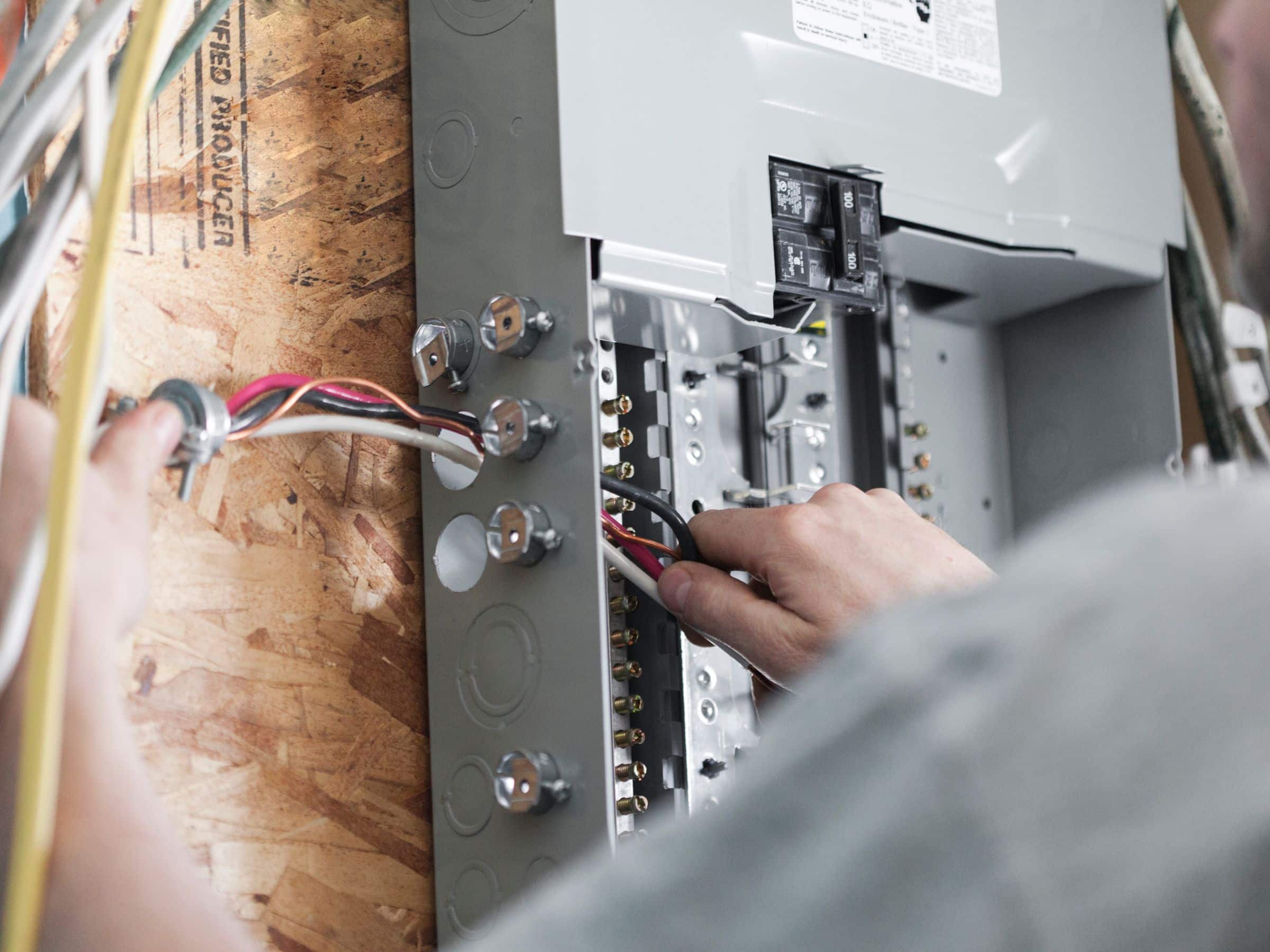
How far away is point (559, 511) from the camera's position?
940 mm

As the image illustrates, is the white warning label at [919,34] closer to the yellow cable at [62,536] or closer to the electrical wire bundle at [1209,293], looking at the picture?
the electrical wire bundle at [1209,293]

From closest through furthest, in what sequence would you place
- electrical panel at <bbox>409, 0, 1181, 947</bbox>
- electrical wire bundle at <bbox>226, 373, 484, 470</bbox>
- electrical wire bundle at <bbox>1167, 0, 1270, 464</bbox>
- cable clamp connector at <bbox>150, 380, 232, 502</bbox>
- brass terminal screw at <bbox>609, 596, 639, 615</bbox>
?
1. cable clamp connector at <bbox>150, 380, 232, 502</bbox>
2. electrical wire bundle at <bbox>226, 373, 484, 470</bbox>
3. electrical panel at <bbox>409, 0, 1181, 947</bbox>
4. brass terminal screw at <bbox>609, 596, 639, 615</bbox>
5. electrical wire bundle at <bbox>1167, 0, 1270, 464</bbox>

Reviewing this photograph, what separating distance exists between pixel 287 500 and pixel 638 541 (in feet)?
0.95

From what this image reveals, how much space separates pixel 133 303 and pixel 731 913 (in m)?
0.74

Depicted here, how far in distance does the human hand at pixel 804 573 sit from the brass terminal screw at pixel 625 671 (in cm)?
9

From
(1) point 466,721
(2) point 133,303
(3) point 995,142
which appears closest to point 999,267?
(3) point 995,142

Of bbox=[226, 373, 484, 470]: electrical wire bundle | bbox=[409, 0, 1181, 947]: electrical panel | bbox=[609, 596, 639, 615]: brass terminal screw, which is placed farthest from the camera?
bbox=[609, 596, 639, 615]: brass terminal screw

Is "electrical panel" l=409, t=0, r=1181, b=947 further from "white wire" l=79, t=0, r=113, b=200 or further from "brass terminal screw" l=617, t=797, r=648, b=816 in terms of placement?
"white wire" l=79, t=0, r=113, b=200

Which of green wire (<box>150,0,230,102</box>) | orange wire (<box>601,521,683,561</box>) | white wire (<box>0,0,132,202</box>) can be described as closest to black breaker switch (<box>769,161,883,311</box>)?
orange wire (<box>601,521,683,561</box>)

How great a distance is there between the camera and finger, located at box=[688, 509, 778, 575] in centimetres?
94

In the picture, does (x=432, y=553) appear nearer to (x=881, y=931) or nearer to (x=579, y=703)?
(x=579, y=703)

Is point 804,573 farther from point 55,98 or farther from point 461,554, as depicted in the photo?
point 55,98

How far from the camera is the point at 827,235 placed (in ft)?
3.55

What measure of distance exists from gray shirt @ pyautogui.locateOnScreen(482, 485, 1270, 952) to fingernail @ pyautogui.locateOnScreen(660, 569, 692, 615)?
0.54m
